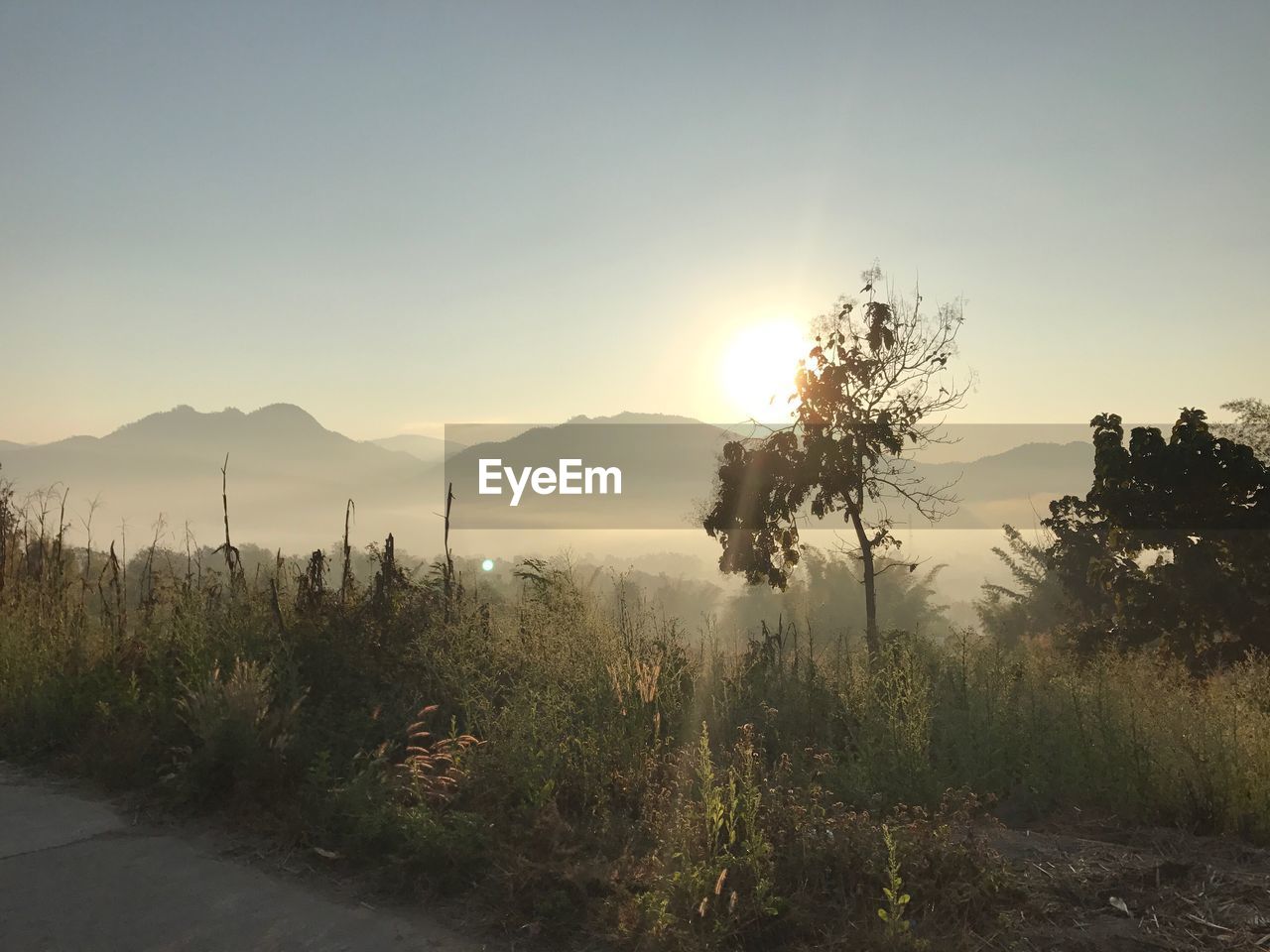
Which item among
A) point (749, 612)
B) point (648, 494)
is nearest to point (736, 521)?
point (648, 494)

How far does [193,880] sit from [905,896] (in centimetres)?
356

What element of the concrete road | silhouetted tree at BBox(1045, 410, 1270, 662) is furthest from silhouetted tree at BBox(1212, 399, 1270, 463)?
the concrete road

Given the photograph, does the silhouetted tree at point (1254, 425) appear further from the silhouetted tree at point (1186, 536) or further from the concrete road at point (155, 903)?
the concrete road at point (155, 903)

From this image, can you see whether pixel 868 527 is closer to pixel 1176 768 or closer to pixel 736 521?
pixel 736 521

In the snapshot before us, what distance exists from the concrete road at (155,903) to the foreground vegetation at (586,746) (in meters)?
0.34

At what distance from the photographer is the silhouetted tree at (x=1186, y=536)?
1444cm

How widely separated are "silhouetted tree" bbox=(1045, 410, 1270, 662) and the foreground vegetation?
5.14 meters

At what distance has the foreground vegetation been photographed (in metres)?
4.18

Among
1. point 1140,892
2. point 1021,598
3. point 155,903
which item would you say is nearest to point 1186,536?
point 1140,892

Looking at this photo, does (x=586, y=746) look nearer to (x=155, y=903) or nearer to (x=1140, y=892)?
(x=155, y=903)

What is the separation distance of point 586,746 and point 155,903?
2391 millimetres

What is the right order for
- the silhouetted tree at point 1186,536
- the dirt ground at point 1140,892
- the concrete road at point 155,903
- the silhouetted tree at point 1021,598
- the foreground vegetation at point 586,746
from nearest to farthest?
the dirt ground at point 1140,892, the concrete road at point 155,903, the foreground vegetation at point 586,746, the silhouetted tree at point 1186,536, the silhouetted tree at point 1021,598

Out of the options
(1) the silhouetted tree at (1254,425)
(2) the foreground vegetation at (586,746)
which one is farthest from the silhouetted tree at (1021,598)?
(2) the foreground vegetation at (586,746)

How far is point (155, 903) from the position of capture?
447 centimetres
